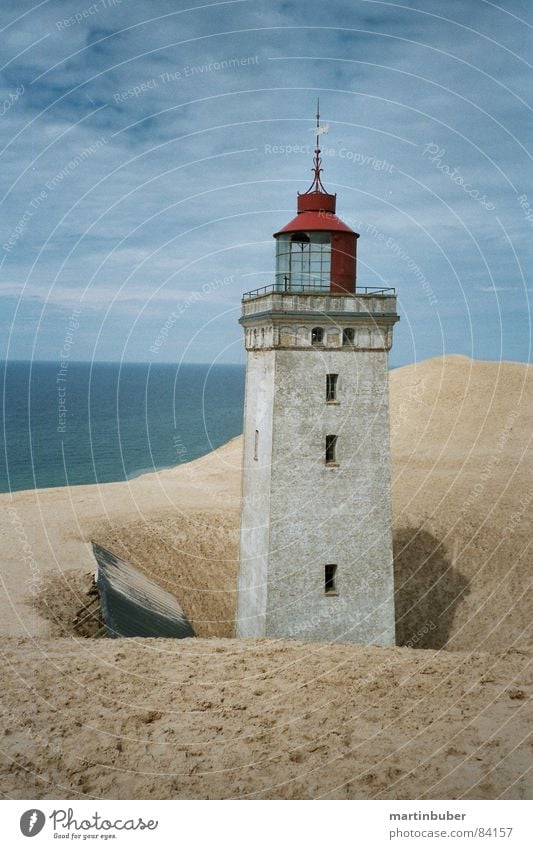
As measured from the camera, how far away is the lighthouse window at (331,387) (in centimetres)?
1992

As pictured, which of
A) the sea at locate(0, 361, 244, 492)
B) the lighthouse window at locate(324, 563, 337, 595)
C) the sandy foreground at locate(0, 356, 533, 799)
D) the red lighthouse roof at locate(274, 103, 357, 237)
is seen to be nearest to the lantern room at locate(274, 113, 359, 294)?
the red lighthouse roof at locate(274, 103, 357, 237)

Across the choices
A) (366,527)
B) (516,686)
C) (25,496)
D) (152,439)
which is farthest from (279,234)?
(152,439)

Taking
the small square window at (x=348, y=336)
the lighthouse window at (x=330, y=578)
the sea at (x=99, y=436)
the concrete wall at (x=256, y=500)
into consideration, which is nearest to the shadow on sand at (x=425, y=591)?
the lighthouse window at (x=330, y=578)

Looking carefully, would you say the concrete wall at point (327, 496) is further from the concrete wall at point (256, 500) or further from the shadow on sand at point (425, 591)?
the shadow on sand at point (425, 591)

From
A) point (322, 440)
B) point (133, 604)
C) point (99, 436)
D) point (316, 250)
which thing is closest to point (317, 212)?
point (316, 250)

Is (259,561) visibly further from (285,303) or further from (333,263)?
(333,263)

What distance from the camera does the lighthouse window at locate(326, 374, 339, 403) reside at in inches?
784

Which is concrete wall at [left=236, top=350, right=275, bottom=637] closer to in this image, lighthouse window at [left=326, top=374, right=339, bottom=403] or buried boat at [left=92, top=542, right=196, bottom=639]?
A: lighthouse window at [left=326, top=374, right=339, bottom=403]

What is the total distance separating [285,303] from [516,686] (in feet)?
36.6

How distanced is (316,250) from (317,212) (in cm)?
108

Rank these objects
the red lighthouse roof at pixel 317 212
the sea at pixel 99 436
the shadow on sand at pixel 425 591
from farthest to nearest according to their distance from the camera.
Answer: the sea at pixel 99 436 → the shadow on sand at pixel 425 591 → the red lighthouse roof at pixel 317 212

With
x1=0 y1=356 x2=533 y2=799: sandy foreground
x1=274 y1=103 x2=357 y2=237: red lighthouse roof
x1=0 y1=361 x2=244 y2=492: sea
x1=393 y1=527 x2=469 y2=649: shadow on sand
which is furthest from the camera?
x1=0 y1=361 x2=244 y2=492: sea

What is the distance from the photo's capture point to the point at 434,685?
515 inches

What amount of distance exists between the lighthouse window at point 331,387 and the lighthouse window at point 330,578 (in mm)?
4796
